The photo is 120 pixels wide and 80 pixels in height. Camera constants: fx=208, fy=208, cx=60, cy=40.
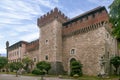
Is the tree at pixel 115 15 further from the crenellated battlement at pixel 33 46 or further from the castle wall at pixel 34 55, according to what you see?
the crenellated battlement at pixel 33 46

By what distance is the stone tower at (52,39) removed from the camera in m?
44.3

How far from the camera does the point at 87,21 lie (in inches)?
1619

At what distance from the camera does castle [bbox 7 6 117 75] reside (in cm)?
3819

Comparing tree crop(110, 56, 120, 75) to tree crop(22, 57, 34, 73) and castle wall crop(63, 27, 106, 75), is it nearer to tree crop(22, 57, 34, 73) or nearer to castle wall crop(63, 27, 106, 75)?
castle wall crop(63, 27, 106, 75)

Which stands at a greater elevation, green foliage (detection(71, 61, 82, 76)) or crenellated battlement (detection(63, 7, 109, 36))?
crenellated battlement (detection(63, 7, 109, 36))

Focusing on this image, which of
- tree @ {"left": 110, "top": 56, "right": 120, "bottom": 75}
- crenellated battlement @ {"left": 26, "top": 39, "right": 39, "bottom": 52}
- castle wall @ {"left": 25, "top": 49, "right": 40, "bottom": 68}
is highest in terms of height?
crenellated battlement @ {"left": 26, "top": 39, "right": 39, "bottom": 52}

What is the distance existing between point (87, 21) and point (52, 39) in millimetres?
8964

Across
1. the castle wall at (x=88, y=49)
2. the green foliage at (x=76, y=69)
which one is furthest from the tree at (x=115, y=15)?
the green foliage at (x=76, y=69)

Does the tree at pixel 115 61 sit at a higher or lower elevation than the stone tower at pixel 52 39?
lower

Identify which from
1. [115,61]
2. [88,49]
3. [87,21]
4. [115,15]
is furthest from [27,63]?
[115,15]

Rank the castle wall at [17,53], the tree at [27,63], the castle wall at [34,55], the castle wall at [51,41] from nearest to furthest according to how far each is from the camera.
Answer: the castle wall at [51,41], the castle wall at [34,55], the tree at [27,63], the castle wall at [17,53]

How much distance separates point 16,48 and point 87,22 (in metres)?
35.6

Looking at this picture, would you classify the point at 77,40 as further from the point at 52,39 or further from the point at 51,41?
the point at 51,41

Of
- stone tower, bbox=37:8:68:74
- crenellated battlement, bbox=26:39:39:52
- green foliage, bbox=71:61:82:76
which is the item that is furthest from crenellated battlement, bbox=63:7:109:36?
crenellated battlement, bbox=26:39:39:52
